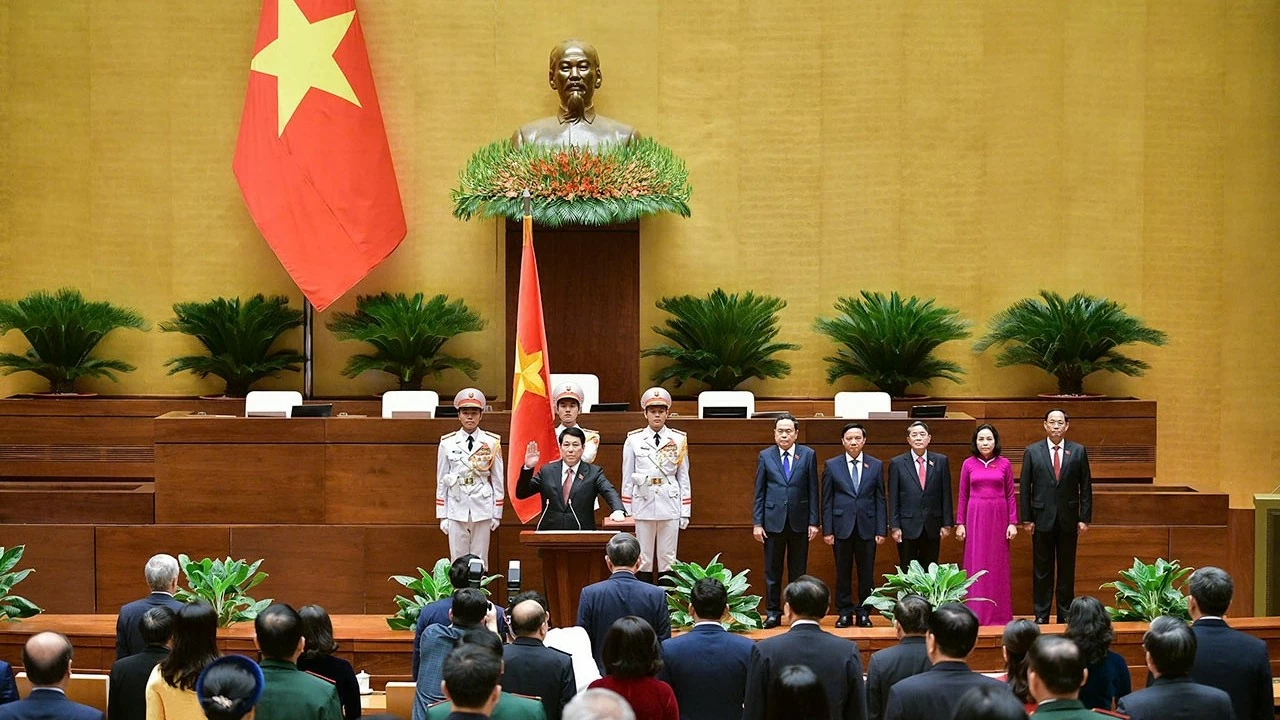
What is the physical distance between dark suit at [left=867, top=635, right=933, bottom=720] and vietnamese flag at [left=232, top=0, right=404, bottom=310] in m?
7.07

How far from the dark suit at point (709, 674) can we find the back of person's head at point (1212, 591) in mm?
1727

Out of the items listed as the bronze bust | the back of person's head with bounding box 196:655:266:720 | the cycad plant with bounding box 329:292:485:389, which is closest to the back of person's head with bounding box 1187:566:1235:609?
the back of person's head with bounding box 196:655:266:720

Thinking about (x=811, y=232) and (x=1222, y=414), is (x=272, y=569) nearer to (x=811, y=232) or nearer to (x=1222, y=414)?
(x=811, y=232)

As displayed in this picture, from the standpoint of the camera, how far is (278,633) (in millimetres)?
4320

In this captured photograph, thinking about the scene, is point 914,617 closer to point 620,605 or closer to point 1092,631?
point 1092,631

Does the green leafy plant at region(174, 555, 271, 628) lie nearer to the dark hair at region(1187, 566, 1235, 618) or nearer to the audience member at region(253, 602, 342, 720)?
the audience member at region(253, 602, 342, 720)

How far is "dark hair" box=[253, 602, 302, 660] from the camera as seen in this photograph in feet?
14.1

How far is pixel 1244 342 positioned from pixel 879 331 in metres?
3.22

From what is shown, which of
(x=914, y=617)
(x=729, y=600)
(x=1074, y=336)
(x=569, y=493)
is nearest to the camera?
(x=914, y=617)

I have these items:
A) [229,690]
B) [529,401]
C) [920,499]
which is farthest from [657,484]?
[229,690]

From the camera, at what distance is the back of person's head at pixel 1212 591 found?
5.17 meters

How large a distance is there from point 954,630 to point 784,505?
438 centimetres

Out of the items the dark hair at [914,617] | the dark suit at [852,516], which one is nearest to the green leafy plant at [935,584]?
the dark suit at [852,516]

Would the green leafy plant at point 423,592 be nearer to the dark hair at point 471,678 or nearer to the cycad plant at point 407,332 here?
the dark hair at point 471,678
